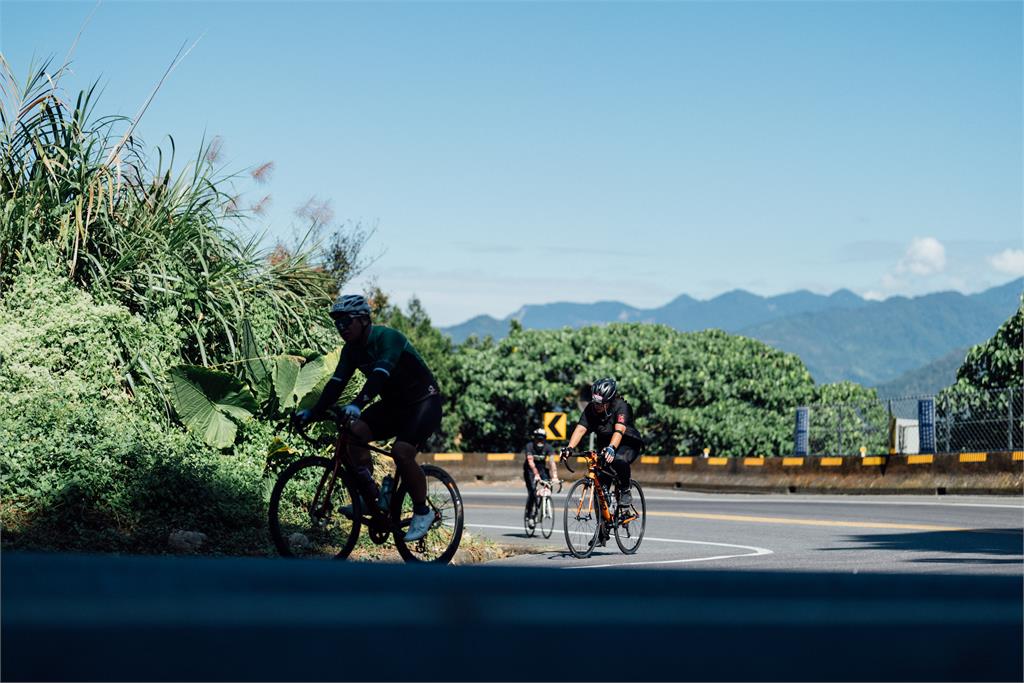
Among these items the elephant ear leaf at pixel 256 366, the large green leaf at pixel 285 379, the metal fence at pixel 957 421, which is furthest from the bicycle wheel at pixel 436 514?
the metal fence at pixel 957 421

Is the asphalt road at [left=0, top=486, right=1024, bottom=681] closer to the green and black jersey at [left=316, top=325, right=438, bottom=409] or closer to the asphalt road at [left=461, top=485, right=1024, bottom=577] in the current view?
the asphalt road at [left=461, top=485, right=1024, bottom=577]

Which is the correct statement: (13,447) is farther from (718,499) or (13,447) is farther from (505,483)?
(505,483)

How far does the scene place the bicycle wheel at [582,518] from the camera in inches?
519

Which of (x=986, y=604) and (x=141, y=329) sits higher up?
(x=141, y=329)

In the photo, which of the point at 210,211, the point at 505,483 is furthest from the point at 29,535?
the point at 505,483

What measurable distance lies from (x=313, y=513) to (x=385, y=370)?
171cm

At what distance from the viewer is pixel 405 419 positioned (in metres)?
8.25

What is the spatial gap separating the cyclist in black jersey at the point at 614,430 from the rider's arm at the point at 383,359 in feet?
17.8

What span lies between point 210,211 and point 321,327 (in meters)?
1.88

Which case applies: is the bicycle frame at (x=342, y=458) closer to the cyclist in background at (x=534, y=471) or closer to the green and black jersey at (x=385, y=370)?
the green and black jersey at (x=385, y=370)

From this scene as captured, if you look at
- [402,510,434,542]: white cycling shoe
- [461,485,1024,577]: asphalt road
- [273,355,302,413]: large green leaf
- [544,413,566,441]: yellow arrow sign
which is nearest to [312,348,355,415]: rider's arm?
[402,510,434,542]: white cycling shoe

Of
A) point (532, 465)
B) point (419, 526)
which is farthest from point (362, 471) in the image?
point (532, 465)

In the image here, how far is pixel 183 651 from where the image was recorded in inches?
51.4

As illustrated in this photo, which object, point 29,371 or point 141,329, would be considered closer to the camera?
point 29,371
